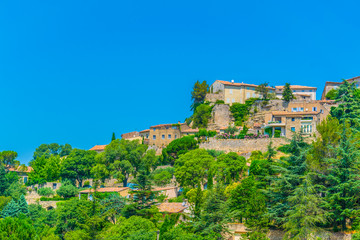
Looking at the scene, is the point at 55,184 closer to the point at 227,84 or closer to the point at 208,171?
the point at 208,171

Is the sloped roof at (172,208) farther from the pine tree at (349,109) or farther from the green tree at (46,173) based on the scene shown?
the green tree at (46,173)

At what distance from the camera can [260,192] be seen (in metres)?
34.3

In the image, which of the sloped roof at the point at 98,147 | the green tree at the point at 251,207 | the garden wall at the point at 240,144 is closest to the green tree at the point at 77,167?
the sloped roof at the point at 98,147

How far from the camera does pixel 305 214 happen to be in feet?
91.5

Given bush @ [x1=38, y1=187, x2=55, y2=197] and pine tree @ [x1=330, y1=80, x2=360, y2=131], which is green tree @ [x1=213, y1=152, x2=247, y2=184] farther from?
bush @ [x1=38, y1=187, x2=55, y2=197]

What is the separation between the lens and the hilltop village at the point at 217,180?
29922 millimetres

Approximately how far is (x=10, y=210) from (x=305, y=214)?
3614 centimetres

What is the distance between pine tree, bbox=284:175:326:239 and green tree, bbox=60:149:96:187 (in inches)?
1464

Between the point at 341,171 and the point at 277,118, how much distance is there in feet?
103

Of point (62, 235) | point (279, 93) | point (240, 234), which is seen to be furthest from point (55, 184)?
point (279, 93)

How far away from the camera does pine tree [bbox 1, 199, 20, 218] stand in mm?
46628

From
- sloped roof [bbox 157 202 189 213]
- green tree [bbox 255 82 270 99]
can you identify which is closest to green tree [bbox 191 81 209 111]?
green tree [bbox 255 82 270 99]

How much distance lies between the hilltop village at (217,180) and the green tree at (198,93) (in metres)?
0.24

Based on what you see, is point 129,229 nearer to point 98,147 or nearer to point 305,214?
point 305,214
